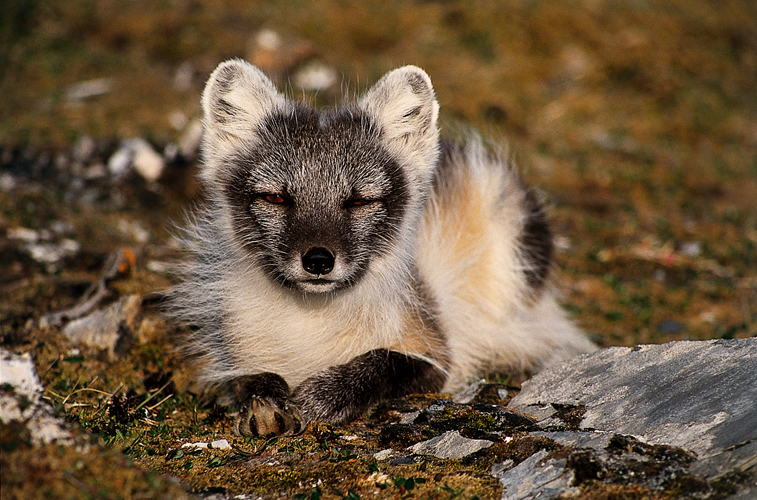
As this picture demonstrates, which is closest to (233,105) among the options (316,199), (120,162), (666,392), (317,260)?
(316,199)

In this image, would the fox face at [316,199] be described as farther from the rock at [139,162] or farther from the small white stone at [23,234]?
the rock at [139,162]

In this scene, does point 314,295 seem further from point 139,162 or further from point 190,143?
point 190,143

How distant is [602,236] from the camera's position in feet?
28.9

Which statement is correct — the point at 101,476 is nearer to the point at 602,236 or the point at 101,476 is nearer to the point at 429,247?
the point at 429,247

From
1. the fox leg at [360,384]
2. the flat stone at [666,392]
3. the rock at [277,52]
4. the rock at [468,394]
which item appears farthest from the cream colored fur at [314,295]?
the rock at [277,52]

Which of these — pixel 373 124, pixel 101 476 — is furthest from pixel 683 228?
pixel 101 476

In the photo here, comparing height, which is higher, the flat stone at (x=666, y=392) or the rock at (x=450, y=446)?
the flat stone at (x=666, y=392)

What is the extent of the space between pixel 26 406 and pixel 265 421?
151 centimetres

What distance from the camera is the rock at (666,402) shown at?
8.43 feet

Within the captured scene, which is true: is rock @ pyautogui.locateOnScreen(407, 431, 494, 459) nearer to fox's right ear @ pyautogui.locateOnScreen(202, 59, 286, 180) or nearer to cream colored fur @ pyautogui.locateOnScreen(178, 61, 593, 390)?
cream colored fur @ pyautogui.locateOnScreen(178, 61, 593, 390)

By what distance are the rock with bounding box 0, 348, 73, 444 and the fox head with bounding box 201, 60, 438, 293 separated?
1621 millimetres

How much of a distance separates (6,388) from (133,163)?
6.98m

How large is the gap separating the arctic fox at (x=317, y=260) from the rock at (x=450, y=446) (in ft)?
2.61

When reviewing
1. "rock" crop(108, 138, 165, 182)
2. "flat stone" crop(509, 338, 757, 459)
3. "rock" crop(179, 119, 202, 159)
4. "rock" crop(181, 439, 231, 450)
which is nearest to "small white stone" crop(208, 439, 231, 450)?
"rock" crop(181, 439, 231, 450)
